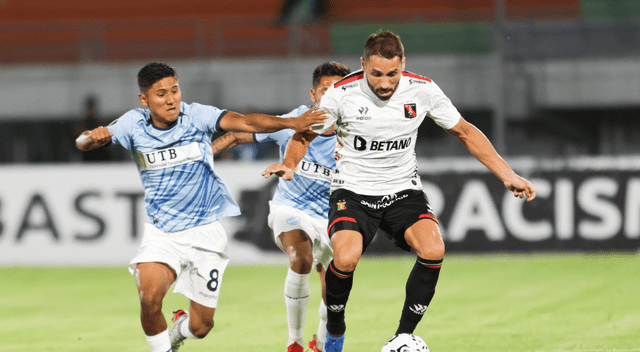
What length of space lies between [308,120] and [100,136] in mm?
1282

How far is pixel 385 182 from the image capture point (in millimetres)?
5023

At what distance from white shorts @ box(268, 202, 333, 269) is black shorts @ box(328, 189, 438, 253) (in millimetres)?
716

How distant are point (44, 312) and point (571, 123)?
840cm

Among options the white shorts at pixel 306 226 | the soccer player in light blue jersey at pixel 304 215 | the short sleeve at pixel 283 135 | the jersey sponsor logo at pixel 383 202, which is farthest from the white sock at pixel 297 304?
the short sleeve at pixel 283 135

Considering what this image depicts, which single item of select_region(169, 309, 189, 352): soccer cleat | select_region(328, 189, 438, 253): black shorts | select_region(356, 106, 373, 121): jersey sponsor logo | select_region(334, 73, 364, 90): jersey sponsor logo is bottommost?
select_region(169, 309, 189, 352): soccer cleat

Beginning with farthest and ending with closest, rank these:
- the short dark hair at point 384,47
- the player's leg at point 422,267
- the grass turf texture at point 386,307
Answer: the grass turf texture at point 386,307 → the player's leg at point 422,267 → the short dark hair at point 384,47

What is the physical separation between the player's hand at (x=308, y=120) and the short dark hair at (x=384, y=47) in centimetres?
46

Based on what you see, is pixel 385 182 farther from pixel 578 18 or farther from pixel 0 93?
pixel 0 93

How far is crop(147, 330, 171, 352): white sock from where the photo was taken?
492cm

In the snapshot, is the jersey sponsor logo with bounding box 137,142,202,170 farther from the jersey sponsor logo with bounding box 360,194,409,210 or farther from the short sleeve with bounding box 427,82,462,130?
the short sleeve with bounding box 427,82,462,130

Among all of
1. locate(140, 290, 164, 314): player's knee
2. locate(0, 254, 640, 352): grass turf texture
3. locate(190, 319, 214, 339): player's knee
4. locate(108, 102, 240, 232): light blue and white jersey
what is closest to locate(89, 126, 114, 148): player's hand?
locate(108, 102, 240, 232): light blue and white jersey

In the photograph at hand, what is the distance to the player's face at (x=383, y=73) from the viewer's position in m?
4.72

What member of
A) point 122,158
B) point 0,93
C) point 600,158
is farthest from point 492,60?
point 0,93

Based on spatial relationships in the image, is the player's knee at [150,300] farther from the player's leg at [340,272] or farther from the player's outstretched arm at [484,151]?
the player's outstretched arm at [484,151]
